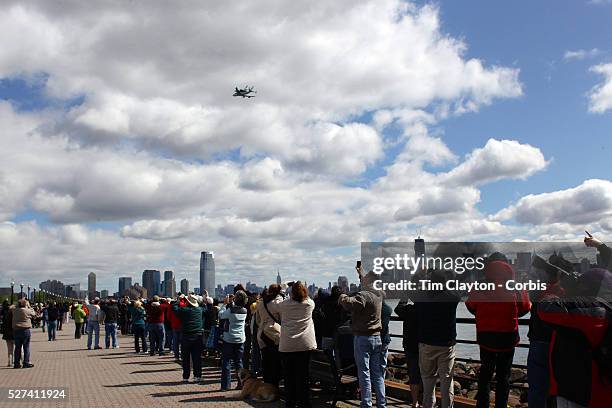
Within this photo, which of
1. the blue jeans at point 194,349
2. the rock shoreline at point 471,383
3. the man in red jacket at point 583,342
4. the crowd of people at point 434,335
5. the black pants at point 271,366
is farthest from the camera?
the rock shoreline at point 471,383

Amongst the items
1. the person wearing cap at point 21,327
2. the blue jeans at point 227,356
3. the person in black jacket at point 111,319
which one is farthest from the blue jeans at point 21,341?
the blue jeans at point 227,356

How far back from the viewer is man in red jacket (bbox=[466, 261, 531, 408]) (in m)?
7.01

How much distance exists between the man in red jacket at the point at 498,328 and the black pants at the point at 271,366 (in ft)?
13.1

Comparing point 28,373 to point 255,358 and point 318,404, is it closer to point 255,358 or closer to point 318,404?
point 255,358

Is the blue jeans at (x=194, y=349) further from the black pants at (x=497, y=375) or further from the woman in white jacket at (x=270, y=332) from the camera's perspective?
the black pants at (x=497, y=375)

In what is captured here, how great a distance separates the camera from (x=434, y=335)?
7664mm

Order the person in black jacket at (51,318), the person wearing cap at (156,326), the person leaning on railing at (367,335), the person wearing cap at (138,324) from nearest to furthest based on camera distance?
the person leaning on railing at (367,335), the person wearing cap at (156,326), the person wearing cap at (138,324), the person in black jacket at (51,318)

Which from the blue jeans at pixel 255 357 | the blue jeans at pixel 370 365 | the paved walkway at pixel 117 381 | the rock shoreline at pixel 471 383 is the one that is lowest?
the rock shoreline at pixel 471 383

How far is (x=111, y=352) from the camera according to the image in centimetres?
2052

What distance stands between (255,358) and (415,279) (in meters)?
5.56

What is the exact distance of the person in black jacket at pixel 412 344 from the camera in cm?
877

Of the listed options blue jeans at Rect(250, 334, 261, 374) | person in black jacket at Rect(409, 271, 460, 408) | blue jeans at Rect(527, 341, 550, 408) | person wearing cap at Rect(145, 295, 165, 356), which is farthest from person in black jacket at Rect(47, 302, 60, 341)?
blue jeans at Rect(527, 341, 550, 408)

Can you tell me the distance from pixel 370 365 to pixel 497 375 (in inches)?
75.8

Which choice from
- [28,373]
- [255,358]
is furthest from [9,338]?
[255,358]
